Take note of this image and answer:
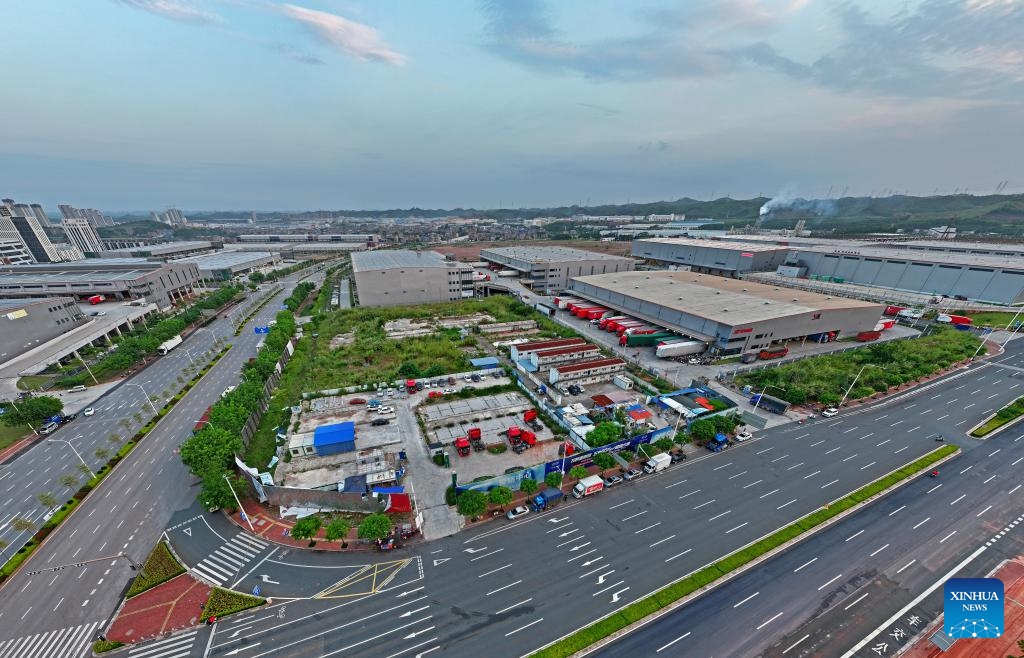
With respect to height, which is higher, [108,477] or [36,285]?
[36,285]

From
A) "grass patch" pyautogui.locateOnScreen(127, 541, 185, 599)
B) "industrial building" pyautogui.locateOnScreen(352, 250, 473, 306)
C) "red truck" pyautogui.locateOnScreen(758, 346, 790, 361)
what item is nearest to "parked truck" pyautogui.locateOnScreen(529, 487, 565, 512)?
"grass patch" pyautogui.locateOnScreen(127, 541, 185, 599)

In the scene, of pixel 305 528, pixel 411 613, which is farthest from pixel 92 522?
pixel 411 613

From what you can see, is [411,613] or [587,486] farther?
[587,486]

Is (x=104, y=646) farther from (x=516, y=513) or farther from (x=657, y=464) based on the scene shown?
(x=657, y=464)

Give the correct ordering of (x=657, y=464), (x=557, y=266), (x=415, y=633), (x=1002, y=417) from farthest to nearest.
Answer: (x=557, y=266) → (x=1002, y=417) → (x=657, y=464) → (x=415, y=633)

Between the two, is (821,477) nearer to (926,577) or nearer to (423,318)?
(926,577)

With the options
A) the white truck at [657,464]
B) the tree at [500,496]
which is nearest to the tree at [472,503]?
the tree at [500,496]

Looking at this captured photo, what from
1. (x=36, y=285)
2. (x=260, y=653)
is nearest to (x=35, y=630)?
(x=260, y=653)

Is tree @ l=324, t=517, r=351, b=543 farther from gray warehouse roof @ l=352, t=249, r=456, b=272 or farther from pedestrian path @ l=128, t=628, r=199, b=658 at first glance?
gray warehouse roof @ l=352, t=249, r=456, b=272
